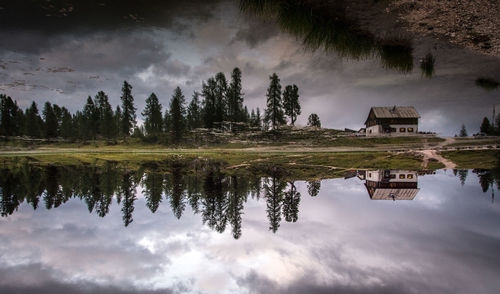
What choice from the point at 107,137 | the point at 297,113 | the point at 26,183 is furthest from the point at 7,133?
the point at 297,113

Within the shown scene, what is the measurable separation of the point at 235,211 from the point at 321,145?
58.4ft

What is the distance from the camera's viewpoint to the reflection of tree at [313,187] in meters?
4.32

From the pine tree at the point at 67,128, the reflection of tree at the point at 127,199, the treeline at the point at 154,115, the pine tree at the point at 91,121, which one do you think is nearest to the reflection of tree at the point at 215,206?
the reflection of tree at the point at 127,199

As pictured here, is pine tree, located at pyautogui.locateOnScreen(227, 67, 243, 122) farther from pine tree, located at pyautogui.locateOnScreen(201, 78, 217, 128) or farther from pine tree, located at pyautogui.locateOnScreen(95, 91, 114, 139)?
pine tree, located at pyautogui.locateOnScreen(95, 91, 114, 139)

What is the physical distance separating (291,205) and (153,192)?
3.33 m

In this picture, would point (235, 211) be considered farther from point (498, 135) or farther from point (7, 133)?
point (7, 133)

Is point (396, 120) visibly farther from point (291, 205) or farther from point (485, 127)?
point (291, 205)

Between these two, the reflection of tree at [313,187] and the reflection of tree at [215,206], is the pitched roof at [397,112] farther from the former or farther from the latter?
the reflection of tree at [215,206]

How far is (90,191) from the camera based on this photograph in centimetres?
455

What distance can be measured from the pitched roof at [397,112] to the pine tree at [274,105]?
66.1 feet

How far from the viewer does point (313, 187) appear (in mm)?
4859

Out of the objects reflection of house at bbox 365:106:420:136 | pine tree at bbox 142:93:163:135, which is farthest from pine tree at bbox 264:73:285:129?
pine tree at bbox 142:93:163:135

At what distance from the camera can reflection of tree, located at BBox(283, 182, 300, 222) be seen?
2984 mm

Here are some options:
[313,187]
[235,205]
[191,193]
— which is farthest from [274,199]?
[191,193]
